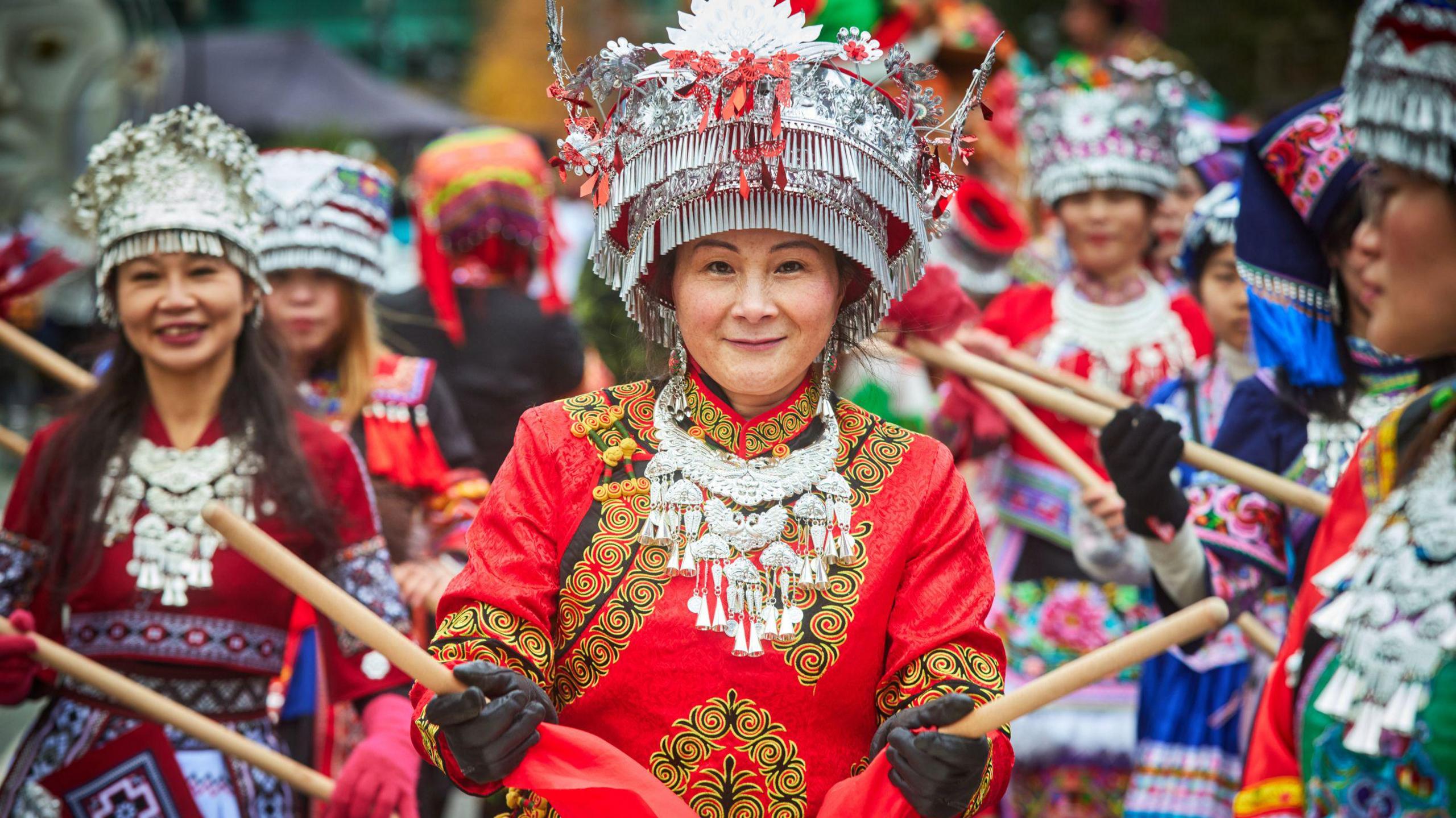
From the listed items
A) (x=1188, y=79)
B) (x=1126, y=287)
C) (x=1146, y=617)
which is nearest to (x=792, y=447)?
(x=1146, y=617)

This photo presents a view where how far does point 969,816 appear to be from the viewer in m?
2.59

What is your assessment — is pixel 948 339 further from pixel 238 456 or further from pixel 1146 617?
pixel 238 456

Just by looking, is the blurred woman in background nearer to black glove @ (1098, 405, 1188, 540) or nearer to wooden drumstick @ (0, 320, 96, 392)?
wooden drumstick @ (0, 320, 96, 392)

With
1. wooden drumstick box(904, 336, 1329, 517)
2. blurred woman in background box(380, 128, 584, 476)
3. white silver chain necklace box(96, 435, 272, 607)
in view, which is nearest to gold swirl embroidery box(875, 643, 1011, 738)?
wooden drumstick box(904, 336, 1329, 517)

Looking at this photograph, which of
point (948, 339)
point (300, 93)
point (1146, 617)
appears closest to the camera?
point (948, 339)

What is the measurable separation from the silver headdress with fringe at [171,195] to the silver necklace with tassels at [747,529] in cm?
162

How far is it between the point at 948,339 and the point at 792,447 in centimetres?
170

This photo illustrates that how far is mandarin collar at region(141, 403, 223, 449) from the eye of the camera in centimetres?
379

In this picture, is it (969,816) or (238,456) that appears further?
(238,456)

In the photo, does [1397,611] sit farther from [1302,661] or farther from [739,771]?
[739,771]

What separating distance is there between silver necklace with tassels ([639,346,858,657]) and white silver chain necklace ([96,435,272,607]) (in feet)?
4.51

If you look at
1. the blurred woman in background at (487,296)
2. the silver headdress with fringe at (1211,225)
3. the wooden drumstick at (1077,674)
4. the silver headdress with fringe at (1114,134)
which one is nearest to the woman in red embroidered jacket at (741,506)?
the wooden drumstick at (1077,674)

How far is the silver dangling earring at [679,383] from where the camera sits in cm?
285

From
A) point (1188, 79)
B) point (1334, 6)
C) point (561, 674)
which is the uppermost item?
point (1334, 6)
